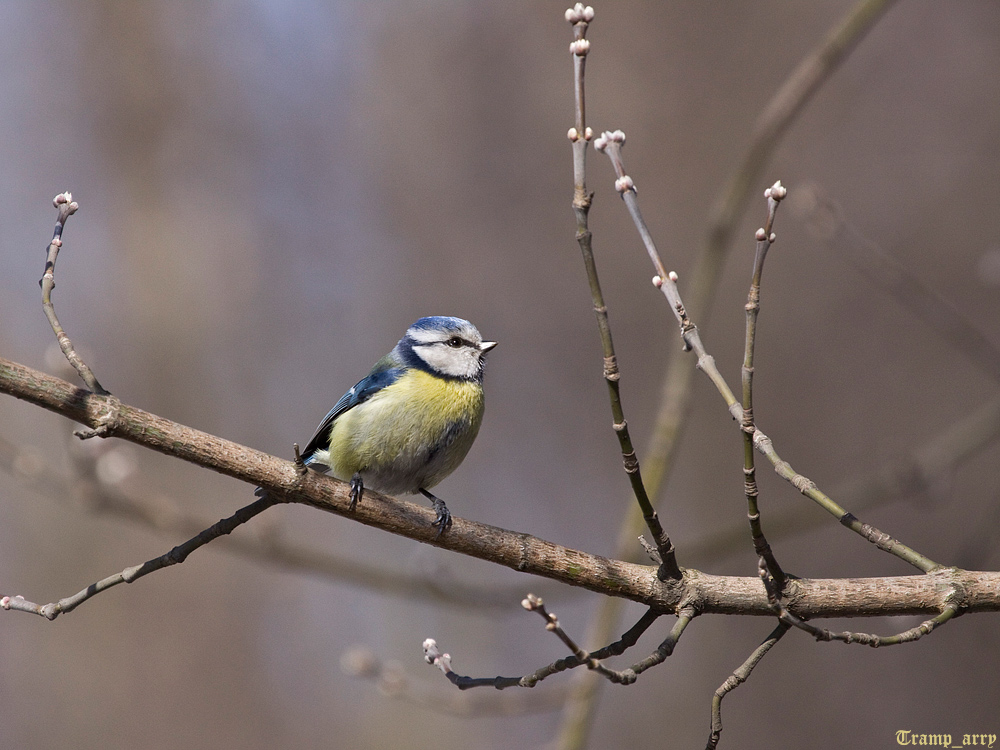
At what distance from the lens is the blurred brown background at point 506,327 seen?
5059mm

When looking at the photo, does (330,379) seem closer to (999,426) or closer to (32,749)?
(32,749)

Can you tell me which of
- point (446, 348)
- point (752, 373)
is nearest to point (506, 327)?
point (446, 348)

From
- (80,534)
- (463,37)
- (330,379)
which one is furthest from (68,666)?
(463,37)

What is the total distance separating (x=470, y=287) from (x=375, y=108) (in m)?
1.95

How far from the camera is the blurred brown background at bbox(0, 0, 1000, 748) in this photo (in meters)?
5.06

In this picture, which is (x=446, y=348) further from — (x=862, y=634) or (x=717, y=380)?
(x=862, y=634)

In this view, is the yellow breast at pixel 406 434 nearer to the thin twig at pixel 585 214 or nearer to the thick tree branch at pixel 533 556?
the thick tree branch at pixel 533 556

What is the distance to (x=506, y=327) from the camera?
6316 millimetres

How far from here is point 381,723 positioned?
6.45 meters

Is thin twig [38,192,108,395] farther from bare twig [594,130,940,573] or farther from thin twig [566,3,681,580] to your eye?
bare twig [594,130,940,573]

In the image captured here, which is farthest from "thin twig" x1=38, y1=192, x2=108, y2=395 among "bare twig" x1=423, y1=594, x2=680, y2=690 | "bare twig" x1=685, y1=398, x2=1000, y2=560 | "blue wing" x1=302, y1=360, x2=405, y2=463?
"bare twig" x1=685, y1=398, x2=1000, y2=560

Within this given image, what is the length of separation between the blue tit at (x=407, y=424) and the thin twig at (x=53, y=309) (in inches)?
45.5

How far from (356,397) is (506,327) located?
10.3ft

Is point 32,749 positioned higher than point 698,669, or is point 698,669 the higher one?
point 698,669
